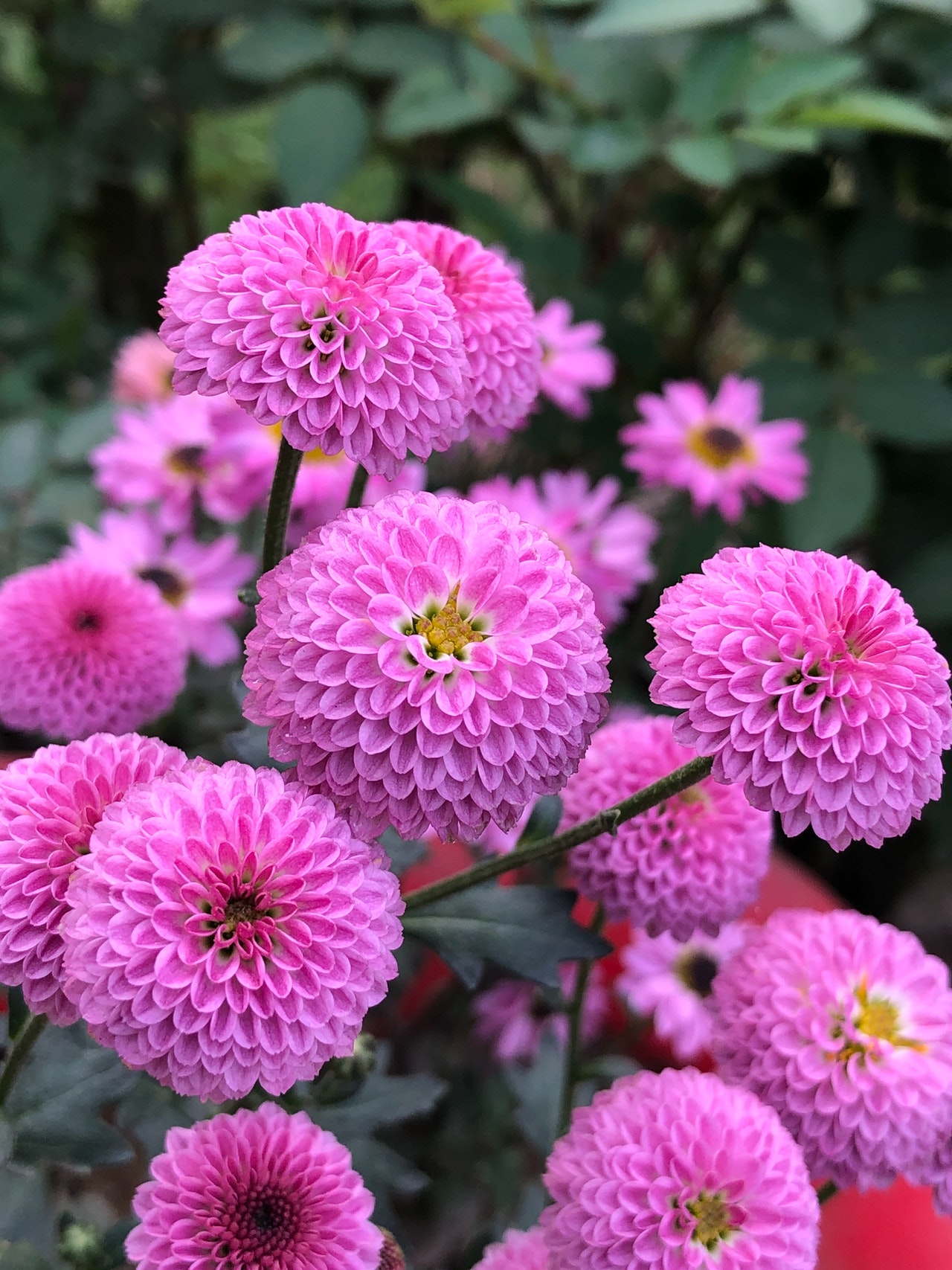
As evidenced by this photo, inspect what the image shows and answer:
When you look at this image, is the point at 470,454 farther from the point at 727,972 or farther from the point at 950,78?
the point at 727,972

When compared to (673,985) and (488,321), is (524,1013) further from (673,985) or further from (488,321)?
(488,321)

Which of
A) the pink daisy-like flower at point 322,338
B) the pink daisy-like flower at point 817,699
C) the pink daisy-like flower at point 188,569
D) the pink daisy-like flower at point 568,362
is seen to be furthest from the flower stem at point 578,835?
the pink daisy-like flower at point 568,362

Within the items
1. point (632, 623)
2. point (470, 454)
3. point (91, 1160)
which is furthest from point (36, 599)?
point (470, 454)

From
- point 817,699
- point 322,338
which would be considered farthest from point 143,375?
point 817,699

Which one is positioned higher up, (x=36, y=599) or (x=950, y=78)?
(x=950, y=78)

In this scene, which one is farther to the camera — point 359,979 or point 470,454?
point 470,454

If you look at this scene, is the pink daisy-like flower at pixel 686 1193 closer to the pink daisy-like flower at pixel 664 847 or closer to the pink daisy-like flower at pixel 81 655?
the pink daisy-like flower at pixel 664 847

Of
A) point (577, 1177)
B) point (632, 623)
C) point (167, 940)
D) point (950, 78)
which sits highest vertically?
point (950, 78)
